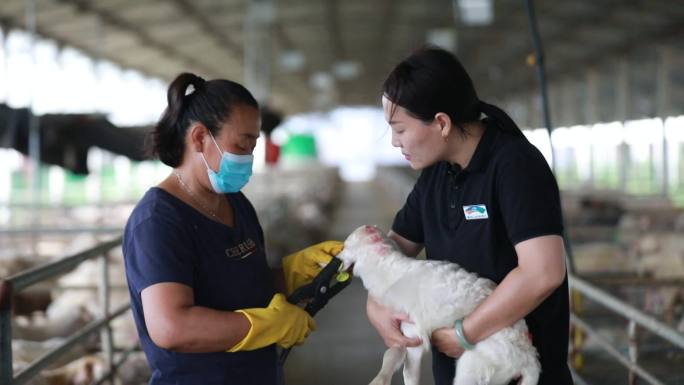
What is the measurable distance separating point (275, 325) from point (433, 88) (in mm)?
696

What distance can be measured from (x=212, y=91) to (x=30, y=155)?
20.5ft

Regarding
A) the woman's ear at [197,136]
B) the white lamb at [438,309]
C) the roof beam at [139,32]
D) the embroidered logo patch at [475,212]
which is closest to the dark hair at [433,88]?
the embroidered logo patch at [475,212]

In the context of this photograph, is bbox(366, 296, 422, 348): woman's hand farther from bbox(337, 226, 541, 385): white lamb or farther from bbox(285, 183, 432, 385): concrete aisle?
bbox(285, 183, 432, 385): concrete aisle

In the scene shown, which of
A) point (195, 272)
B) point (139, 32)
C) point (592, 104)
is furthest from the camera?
point (592, 104)

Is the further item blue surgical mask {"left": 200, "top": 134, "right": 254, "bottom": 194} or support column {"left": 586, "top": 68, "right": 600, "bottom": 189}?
support column {"left": 586, "top": 68, "right": 600, "bottom": 189}

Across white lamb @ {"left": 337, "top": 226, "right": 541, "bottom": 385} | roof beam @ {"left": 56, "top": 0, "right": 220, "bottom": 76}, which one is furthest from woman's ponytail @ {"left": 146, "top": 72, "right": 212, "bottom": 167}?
roof beam @ {"left": 56, "top": 0, "right": 220, "bottom": 76}

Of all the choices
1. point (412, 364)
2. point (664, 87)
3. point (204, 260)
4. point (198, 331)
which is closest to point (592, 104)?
point (664, 87)

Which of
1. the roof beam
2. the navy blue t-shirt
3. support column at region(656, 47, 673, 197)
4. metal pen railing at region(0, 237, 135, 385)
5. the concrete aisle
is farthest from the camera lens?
support column at region(656, 47, 673, 197)

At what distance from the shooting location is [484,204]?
5.28ft

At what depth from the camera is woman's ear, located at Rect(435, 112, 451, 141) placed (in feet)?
5.26

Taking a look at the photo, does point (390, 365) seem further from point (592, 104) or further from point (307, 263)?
point (592, 104)

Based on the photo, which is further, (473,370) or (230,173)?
(230,173)

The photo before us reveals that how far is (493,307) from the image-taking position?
5.04 ft

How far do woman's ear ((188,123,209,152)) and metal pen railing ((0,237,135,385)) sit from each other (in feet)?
2.83
